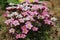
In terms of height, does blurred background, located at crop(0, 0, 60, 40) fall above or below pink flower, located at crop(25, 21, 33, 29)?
below

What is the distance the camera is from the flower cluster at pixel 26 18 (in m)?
5.00

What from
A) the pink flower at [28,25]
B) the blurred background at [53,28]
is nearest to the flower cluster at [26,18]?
the pink flower at [28,25]

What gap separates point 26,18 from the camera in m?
5.04

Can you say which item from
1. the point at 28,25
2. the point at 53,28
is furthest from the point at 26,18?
the point at 53,28

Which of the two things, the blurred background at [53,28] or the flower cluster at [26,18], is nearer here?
the flower cluster at [26,18]

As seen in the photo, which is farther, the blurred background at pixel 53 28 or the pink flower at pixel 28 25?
the blurred background at pixel 53 28

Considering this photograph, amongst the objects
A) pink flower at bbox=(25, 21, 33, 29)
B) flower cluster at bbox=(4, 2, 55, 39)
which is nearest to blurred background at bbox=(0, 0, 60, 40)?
flower cluster at bbox=(4, 2, 55, 39)

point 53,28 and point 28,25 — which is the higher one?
point 28,25

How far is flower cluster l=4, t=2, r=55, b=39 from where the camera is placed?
500cm

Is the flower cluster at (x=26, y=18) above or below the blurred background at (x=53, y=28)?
above

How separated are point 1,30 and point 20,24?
59 cm

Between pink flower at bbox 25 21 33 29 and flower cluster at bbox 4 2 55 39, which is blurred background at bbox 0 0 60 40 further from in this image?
pink flower at bbox 25 21 33 29

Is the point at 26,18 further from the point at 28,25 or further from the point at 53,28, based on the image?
the point at 53,28

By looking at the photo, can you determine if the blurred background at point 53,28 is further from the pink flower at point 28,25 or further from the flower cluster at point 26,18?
the pink flower at point 28,25
